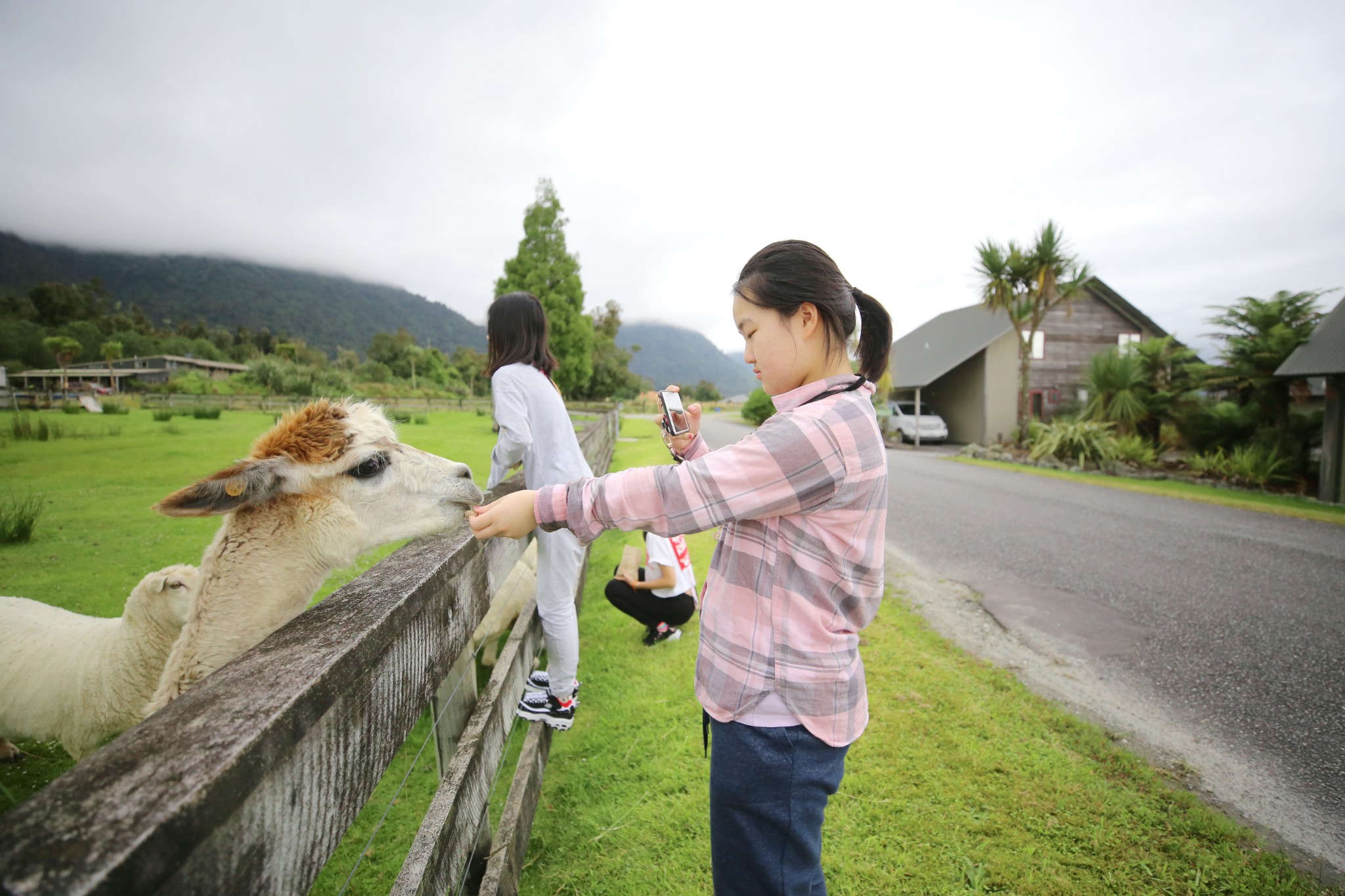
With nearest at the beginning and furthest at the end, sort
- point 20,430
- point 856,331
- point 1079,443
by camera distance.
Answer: point 856,331, point 20,430, point 1079,443

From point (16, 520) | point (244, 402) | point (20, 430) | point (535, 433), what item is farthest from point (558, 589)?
point (244, 402)

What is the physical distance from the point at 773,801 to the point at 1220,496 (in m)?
15.2

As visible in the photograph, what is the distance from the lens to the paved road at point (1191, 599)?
345 cm

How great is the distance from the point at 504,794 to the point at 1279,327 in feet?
66.0

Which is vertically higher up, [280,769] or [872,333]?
[872,333]

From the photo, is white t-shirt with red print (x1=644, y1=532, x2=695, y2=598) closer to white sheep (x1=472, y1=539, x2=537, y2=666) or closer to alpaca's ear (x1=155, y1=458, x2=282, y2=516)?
white sheep (x1=472, y1=539, x2=537, y2=666)

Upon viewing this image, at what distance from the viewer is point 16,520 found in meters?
3.18

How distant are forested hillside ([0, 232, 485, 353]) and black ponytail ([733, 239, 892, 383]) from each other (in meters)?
114

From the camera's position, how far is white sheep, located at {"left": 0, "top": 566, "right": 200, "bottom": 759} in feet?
7.27

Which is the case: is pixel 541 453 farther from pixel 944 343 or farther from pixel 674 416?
pixel 944 343

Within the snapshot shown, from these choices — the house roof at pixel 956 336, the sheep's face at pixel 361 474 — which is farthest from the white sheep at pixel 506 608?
the house roof at pixel 956 336

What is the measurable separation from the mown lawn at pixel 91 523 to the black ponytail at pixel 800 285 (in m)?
2.30

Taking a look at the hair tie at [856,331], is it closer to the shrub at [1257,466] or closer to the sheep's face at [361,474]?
the sheep's face at [361,474]

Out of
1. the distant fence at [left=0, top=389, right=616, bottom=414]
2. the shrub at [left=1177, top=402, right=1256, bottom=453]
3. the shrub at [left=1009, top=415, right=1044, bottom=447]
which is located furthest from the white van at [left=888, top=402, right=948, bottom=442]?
the distant fence at [left=0, top=389, right=616, bottom=414]
